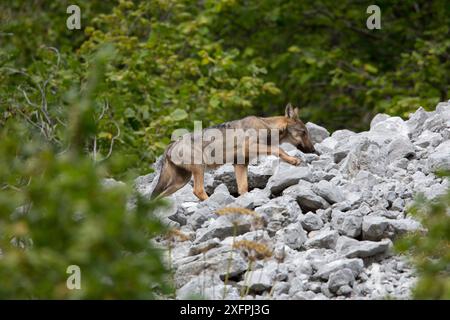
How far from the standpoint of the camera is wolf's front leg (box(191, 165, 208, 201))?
491 inches

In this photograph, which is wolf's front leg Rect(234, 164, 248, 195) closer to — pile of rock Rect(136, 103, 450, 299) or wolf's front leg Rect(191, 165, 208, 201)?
pile of rock Rect(136, 103, 450, 299)

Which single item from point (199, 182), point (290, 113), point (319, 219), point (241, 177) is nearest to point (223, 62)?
point (290, 113)

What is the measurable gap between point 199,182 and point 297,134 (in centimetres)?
201

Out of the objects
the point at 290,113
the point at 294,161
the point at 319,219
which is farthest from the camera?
the point at 290,113

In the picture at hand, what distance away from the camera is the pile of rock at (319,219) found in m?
8.91

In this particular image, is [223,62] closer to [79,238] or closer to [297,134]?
[297,134]

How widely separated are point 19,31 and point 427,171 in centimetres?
1650

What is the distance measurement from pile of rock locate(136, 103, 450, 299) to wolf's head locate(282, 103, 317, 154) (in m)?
0.16

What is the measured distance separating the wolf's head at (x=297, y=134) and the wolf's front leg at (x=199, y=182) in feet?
5.63

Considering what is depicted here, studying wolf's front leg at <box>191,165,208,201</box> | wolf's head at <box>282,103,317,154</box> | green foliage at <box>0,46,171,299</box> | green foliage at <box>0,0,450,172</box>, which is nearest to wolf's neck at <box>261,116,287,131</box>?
wolf's head at <box>282,103,317,154</box>

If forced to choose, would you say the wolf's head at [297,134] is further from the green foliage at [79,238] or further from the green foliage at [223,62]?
the green foliage at [79,238]

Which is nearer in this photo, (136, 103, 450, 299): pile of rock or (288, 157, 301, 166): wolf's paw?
(136, 103, 450, 299): pile of rock

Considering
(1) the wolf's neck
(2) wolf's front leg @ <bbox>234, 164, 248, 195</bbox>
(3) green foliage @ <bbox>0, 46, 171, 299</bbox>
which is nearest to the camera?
(3) green foliage @ <bbox>0, 46, 171, 299</bbox>

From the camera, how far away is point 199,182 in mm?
12594
